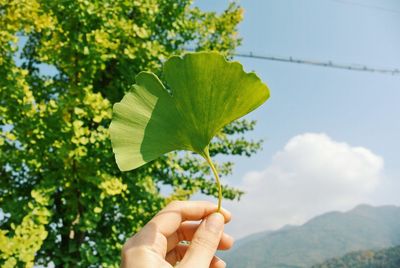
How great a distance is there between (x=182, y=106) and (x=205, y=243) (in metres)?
0.45

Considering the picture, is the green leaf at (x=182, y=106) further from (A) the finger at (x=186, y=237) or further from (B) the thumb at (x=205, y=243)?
(A) the finger at (x=186, y=237)

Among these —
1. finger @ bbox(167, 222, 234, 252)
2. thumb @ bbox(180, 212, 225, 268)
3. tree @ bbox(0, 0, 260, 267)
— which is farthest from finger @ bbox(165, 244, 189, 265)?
tree @ bbox(0, 0, 260, 267)

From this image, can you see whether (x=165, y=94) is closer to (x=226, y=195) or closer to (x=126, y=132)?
(x=126, y=132)

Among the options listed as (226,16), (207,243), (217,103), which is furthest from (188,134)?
(226,16)

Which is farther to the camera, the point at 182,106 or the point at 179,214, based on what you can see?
the point at 179,214

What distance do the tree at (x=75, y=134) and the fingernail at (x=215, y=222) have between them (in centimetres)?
337

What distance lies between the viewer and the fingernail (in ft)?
4.08

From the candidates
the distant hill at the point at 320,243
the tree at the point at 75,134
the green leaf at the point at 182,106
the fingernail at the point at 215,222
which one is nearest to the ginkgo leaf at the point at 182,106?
the green leaf at the point at 182,106

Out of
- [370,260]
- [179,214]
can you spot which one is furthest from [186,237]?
[370,260]

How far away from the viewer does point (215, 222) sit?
1255mm

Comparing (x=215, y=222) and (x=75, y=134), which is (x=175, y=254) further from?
(x=75, y=134)

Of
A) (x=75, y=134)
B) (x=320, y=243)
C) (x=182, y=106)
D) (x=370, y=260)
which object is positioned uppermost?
(x=320, y=243)

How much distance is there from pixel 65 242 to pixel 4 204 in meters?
1.02

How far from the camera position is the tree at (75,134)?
4539mm
